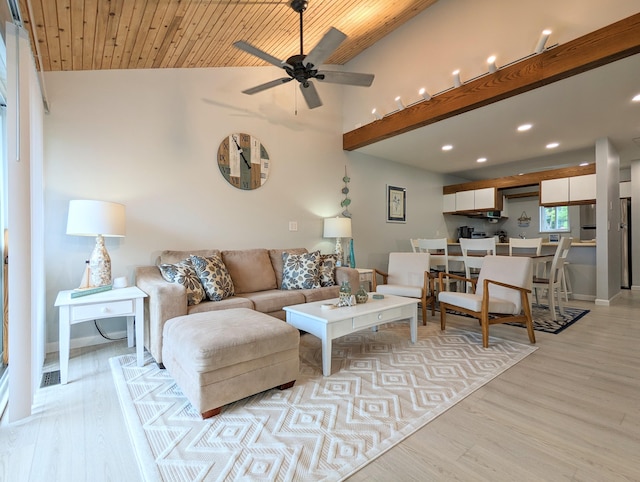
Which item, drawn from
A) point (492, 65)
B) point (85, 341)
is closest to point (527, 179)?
point (492, 65)

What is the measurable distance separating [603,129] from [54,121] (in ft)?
20.5

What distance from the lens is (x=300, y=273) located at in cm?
349

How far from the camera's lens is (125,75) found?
3.08 metres

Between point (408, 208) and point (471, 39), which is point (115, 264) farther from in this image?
point (408, 208)

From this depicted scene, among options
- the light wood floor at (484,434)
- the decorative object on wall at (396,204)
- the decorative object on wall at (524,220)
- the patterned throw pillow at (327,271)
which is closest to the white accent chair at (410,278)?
the patterned throw pillow at (327,271)

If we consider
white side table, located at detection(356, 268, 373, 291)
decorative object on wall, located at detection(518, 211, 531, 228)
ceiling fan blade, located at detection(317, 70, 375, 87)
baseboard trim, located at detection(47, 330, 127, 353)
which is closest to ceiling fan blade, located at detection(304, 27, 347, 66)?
ceiling fan blade, located at detection(317, 70, 375, 87)

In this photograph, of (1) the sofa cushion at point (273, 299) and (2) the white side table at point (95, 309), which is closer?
(2) the white side table at point (95, 309)

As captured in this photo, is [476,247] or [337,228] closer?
[476,247]

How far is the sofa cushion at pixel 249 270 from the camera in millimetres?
3348

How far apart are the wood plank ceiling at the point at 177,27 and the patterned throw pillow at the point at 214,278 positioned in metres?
1.93

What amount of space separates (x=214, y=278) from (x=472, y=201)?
18.0 ft

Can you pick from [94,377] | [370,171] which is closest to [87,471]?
[94,377]

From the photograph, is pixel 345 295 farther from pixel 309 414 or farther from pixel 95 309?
pixel 95 309

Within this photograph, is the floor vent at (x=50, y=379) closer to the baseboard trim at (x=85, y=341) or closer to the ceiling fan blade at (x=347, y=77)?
the baseboard trim at (x=85, y=341)
